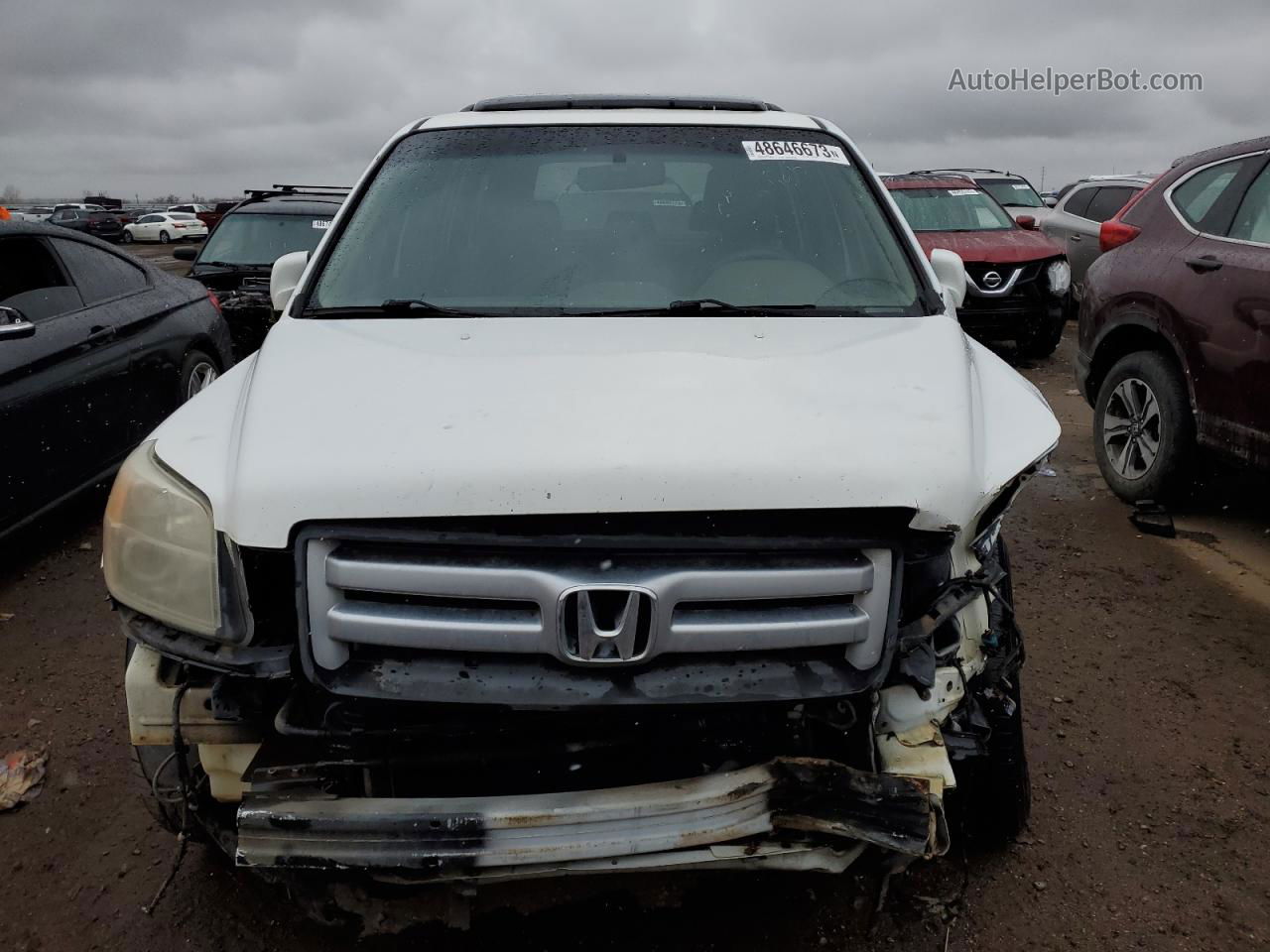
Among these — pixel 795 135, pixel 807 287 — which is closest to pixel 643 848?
pixel 807 287

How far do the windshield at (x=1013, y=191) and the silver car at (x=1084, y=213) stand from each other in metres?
2.27

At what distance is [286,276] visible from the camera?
320 cm

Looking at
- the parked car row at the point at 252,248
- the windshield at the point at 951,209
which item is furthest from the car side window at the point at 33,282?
the windshield at the point at 951,209

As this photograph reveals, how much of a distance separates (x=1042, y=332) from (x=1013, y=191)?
6278 millimetres

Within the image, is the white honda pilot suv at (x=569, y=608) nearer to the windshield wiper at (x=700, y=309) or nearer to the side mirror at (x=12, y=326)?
the windshield wiper at (x=700, y=309)

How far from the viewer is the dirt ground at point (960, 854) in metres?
2.37

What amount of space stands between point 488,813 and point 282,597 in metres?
0.60

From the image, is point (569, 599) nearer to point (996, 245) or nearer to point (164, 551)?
point (164, 551)

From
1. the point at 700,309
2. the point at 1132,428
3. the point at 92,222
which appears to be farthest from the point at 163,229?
the point at 700,309

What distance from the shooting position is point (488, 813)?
1.80 m

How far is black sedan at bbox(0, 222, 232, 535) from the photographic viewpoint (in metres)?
4.25

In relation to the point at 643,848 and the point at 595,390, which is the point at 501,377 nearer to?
the point at 595,390

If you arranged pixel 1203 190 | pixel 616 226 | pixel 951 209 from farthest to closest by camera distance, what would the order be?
pixel 951 209
pixel 1203 190
pixel 616 226

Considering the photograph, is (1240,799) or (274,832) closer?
(274,832)
